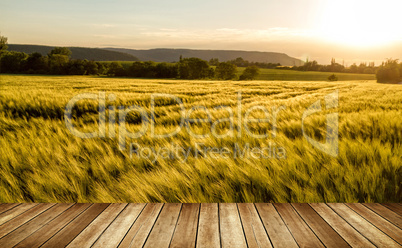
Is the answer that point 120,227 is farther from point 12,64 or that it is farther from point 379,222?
point 12,64

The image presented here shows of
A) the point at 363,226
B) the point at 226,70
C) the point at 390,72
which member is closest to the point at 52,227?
the point at 363,226

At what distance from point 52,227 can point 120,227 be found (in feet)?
1.50

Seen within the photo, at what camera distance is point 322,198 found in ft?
6.98

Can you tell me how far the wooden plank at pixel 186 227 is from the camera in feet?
5.33

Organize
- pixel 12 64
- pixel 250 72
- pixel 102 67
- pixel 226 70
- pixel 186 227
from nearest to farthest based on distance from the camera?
pixel 186 227 → pixel 12 64 → pixel 102 67 → pixel 226 70 → pixel 250 72

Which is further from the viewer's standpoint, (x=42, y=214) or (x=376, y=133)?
(x=376, y=133)

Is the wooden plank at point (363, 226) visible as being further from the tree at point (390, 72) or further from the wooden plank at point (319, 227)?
the tree at point (390, 72)

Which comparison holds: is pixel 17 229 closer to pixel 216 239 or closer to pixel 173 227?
pixel 173 227

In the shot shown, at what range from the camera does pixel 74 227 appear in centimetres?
183

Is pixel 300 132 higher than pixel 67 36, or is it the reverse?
pixel 67 36

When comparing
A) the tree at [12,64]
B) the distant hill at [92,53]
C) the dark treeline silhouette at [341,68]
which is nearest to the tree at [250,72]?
the dark treeline silhouette at [341,68]

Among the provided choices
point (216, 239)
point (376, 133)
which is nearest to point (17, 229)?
point (216, 239)

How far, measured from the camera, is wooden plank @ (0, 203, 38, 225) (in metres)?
1.97

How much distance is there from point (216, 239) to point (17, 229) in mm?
1311
